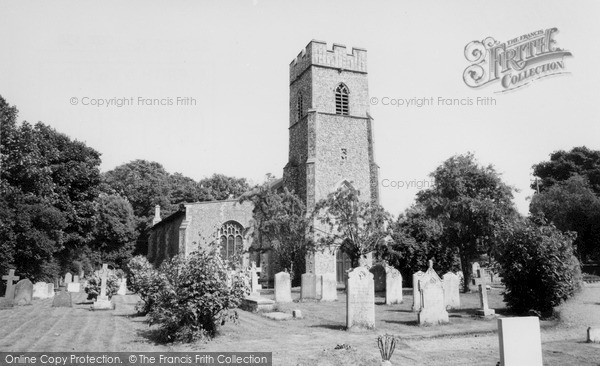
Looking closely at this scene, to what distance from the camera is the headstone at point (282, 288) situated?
1780 centimetres

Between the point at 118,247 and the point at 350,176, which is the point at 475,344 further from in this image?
the point at 118,247

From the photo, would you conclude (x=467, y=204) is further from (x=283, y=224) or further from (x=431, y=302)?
(x=431, y=302)

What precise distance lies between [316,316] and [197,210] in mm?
21408

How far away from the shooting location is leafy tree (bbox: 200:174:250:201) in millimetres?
58250

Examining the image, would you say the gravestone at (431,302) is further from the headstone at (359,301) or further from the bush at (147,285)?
the bush at (147,285)

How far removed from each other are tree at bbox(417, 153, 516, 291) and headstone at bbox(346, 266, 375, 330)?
11481 millimetres

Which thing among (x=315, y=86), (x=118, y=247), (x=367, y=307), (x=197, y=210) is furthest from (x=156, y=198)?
(x=367, y=307)

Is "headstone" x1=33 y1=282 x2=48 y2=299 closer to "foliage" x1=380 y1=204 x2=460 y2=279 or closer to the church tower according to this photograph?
the church tower

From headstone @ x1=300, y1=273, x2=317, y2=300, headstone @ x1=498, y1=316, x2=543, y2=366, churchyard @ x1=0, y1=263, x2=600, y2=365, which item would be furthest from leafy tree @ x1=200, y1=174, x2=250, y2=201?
headstone @ x1=498, y1=316, x2=543, y2=366

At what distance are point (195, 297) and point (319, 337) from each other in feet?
9.59

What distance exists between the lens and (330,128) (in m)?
31.0

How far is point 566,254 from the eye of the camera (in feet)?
40.4

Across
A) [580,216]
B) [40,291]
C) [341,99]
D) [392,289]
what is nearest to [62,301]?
[40,291]

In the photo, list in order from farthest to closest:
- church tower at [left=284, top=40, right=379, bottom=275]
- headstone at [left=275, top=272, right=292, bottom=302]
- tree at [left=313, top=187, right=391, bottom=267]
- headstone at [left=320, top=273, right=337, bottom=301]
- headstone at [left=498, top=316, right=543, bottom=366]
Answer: church tower at [left=284, top=40, right=379, bottom=275], tree at [left=313, top=187, right=391, bottom=267], headstone at [left=320, top=273, right=337, bottom=301], headstone at [left=275, top=272, right=292, bottom=302], headstone at [left=498, top=316, right=543, bottom=366]
